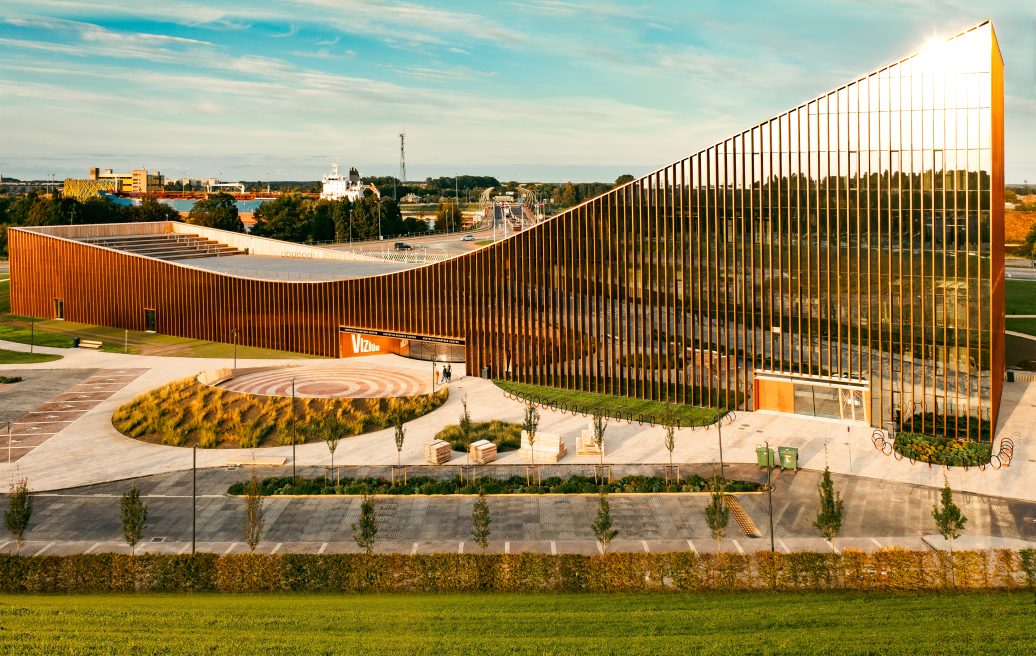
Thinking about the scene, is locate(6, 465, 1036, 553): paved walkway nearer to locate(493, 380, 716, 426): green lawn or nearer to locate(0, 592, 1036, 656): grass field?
locate(0, 592, 1036, 656): grass field

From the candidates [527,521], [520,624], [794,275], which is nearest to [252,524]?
[527,521]

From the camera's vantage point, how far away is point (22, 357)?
68188 millimetres

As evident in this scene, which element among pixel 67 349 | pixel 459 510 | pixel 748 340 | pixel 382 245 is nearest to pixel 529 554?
pixel 459 510

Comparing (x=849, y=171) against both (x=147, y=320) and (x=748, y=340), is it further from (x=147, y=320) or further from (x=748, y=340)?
(x=147, y=320)

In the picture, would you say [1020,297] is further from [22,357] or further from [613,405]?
[22,357]

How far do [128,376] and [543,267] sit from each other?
102ft

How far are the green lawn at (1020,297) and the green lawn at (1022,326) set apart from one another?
237 inches

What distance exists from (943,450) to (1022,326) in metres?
44.8

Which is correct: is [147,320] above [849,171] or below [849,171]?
below

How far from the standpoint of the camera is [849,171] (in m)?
44.2

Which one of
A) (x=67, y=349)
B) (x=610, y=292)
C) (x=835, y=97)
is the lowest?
(x=67, y=349)

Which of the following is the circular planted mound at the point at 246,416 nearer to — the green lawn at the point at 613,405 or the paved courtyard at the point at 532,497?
the paved courtyard at the point at 532,497

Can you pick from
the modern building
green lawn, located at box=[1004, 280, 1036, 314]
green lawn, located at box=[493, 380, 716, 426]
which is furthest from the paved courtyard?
green lawn, located at box=[1004, 280, 1036, 314]

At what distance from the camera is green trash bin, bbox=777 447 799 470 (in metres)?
38.5
